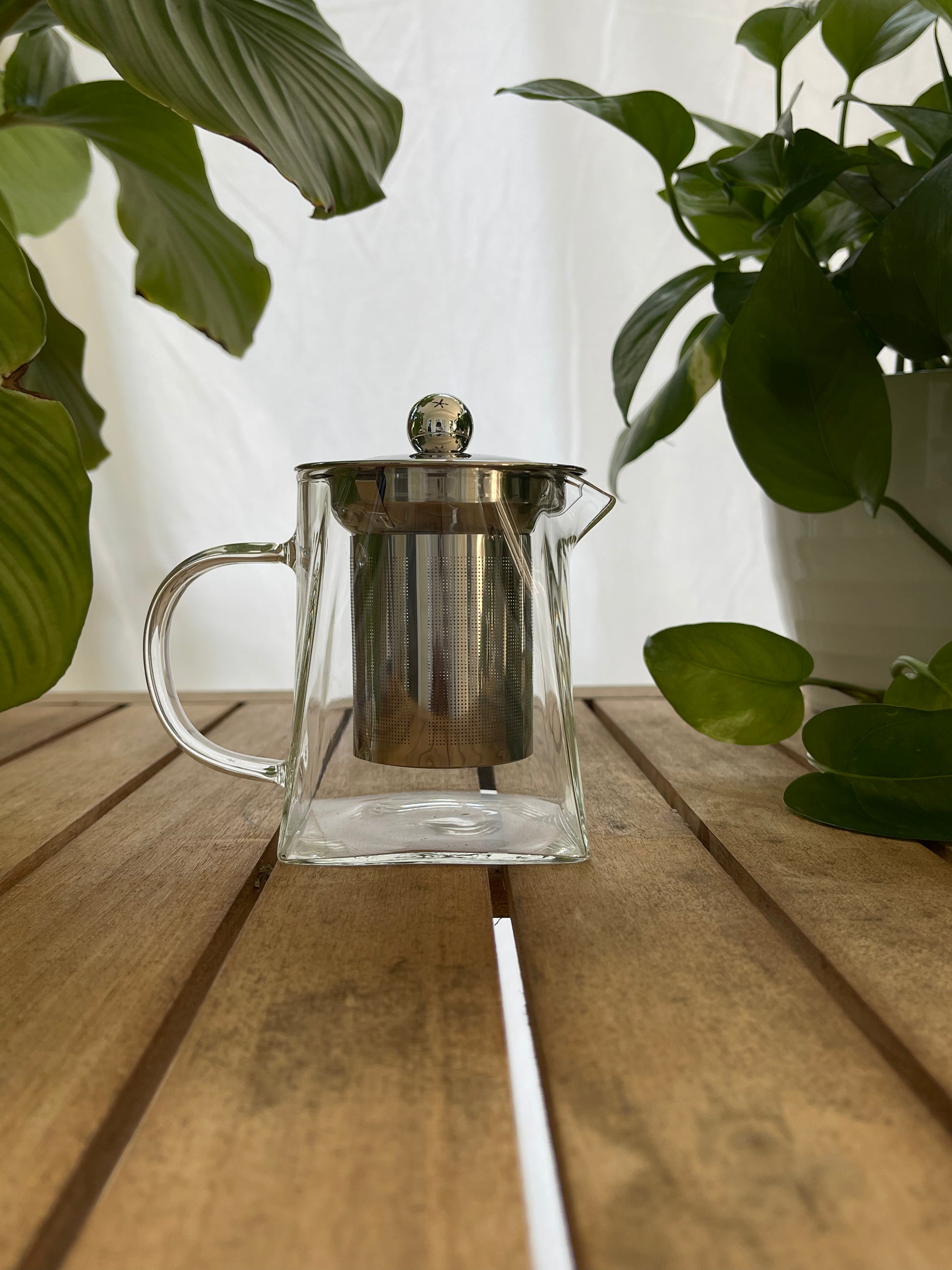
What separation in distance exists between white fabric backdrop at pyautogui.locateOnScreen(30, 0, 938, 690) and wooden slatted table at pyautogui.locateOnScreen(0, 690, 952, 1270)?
1.27m

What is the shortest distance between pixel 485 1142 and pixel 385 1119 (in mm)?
26

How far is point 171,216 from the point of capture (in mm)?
752

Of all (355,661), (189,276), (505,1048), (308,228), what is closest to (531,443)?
(308,228)

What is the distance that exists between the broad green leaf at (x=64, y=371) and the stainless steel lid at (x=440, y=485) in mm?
441

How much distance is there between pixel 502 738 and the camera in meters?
0.45

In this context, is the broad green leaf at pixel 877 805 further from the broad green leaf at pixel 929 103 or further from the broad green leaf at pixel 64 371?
the broad green leaf at pixel 64 371

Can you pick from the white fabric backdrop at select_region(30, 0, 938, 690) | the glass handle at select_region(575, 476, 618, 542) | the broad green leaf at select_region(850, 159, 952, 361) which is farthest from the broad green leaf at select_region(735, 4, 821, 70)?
the white fabric backdrop at select_region(30, 0, 938, 690)

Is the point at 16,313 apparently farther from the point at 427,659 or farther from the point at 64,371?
the point at 64,371

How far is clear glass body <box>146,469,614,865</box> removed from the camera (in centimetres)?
44

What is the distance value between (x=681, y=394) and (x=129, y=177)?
42cm

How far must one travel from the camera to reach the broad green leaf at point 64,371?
0.80m

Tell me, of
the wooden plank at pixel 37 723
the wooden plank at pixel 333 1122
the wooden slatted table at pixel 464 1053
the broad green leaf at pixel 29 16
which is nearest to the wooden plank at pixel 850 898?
the wooden slatted table at pixel 464 1053

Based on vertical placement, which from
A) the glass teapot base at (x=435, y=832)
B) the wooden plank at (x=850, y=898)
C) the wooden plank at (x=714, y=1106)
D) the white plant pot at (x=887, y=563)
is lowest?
the wooden plank at (x=850, y=898)

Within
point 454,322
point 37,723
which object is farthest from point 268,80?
point 454,322
